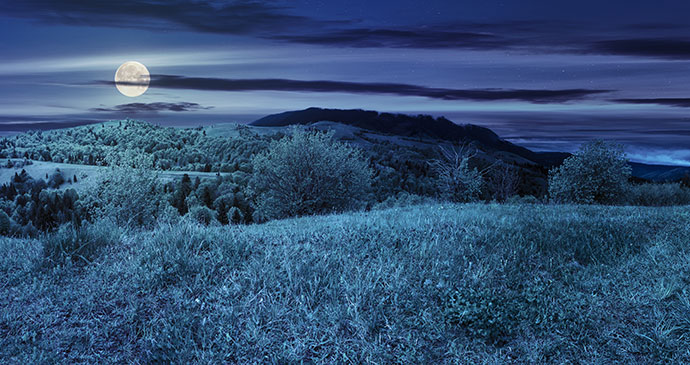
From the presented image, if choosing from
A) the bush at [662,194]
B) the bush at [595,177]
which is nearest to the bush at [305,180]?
the bush at [595,177]

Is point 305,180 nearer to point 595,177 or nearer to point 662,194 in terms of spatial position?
point 595,177

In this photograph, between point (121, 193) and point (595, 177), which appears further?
point (121, 193)

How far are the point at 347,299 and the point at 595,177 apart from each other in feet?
142

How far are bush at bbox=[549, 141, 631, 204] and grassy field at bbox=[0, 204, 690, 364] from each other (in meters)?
36.4

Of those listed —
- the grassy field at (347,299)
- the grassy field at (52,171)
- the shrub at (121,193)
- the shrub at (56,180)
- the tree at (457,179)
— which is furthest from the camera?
the grassy field at (52,171)

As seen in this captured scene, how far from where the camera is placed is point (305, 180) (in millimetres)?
36188

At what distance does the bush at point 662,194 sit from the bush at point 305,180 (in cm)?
3302

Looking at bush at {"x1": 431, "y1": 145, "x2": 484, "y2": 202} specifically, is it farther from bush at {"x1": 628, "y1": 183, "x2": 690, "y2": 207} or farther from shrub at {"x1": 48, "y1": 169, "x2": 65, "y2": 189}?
shrub at {"x1": 48, "y1": 169, "x2": 65, "y2": 189}

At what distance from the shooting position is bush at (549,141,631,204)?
42.0 metres

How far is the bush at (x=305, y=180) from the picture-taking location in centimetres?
3622

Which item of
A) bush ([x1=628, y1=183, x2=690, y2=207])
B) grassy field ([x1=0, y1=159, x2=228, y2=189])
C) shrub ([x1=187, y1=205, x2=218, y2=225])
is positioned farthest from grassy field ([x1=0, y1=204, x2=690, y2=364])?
grassy field ([x1=0, y1=159, x2=228, y2=189])

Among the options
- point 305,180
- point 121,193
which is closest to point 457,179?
point 305,180

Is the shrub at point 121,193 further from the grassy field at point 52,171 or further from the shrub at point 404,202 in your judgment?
the grassy field at point 52,171

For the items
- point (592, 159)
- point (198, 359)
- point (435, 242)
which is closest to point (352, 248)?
point (435, 242)
